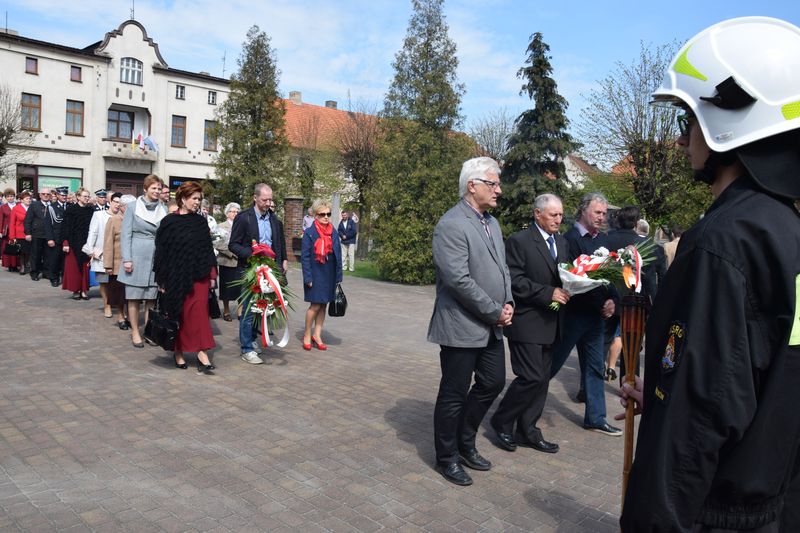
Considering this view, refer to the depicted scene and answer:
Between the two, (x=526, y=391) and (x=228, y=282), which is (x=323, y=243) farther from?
(x=526, y=391)

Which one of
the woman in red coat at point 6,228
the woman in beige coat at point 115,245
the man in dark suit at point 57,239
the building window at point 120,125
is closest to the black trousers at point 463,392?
the woman in beige coat at point 115,245

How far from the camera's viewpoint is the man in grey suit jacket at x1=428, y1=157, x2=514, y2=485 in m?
4.56

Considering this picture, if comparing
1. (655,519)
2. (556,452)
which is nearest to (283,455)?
(556,452)

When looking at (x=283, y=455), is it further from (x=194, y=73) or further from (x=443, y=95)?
(x=194, y=73)

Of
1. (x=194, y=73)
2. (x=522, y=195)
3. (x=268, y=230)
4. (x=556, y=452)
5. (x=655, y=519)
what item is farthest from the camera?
(x=194, y=73)

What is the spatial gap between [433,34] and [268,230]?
15.7m

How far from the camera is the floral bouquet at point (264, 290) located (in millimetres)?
7832

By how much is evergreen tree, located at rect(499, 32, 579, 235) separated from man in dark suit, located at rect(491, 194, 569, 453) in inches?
Result: 708

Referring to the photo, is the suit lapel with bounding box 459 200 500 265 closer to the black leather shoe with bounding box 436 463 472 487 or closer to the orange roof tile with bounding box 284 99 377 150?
the black leather shoe with bounding box 436 463 472 487

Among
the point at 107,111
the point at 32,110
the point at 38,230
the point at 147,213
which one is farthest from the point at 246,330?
the point at 107,111

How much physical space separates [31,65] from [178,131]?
921 centimetres

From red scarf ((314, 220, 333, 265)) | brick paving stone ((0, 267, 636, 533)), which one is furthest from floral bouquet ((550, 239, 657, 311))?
red scarf ((314, 220, 333, 265))

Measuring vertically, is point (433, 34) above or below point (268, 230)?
above

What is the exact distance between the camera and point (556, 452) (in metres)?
5.36
